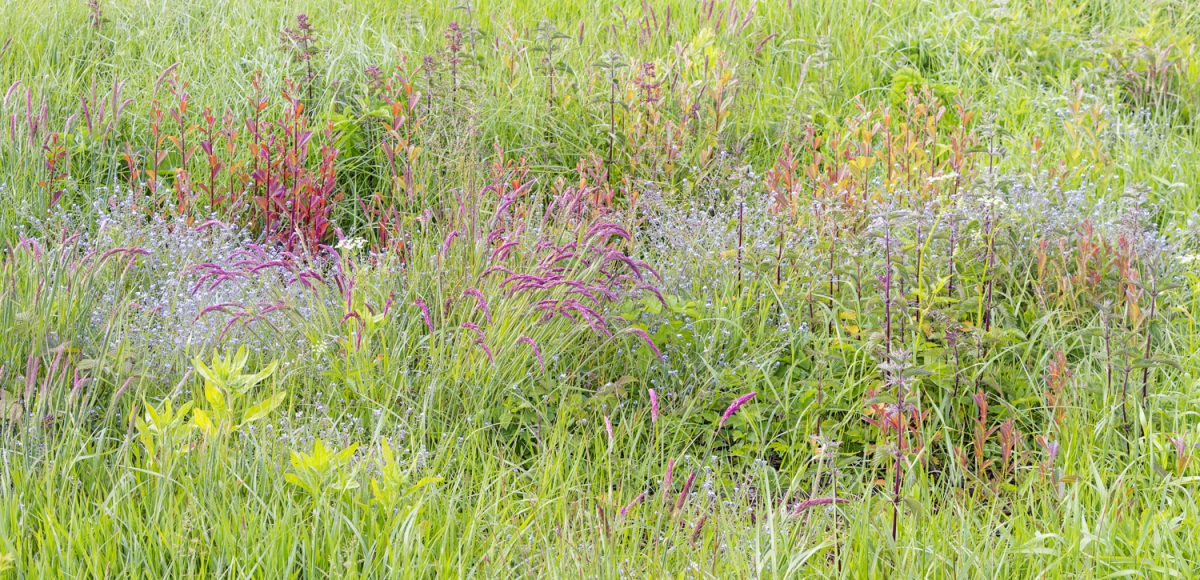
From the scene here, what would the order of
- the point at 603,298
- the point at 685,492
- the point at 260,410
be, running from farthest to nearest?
the point at 603,298 → the point at 260,410 → the point at 685,492

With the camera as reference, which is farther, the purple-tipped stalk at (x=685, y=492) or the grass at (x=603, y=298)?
the grass at (x=603, y=298)

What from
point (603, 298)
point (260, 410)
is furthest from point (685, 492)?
point (603, 298)

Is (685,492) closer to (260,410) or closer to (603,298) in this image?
(260,410)

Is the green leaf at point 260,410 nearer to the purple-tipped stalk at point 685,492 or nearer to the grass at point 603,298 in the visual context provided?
the grass at point 603,298

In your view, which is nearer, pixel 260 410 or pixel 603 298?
pixel 260 410

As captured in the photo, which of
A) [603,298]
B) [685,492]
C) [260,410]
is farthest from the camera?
[603,298]

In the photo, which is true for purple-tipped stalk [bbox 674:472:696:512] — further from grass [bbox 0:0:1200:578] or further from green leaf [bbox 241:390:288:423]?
green leaf [bbox 241:390:288:423]

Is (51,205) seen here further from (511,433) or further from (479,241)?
(511,433)

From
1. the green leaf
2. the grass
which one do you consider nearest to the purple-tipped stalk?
the grass

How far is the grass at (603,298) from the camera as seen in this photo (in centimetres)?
235

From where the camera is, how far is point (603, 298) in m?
3.41

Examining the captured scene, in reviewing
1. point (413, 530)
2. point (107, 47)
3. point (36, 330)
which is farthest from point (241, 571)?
point (107, 47)

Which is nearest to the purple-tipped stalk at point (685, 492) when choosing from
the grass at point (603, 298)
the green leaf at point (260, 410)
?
the grass at point (603, 298)

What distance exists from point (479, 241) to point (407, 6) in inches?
119
